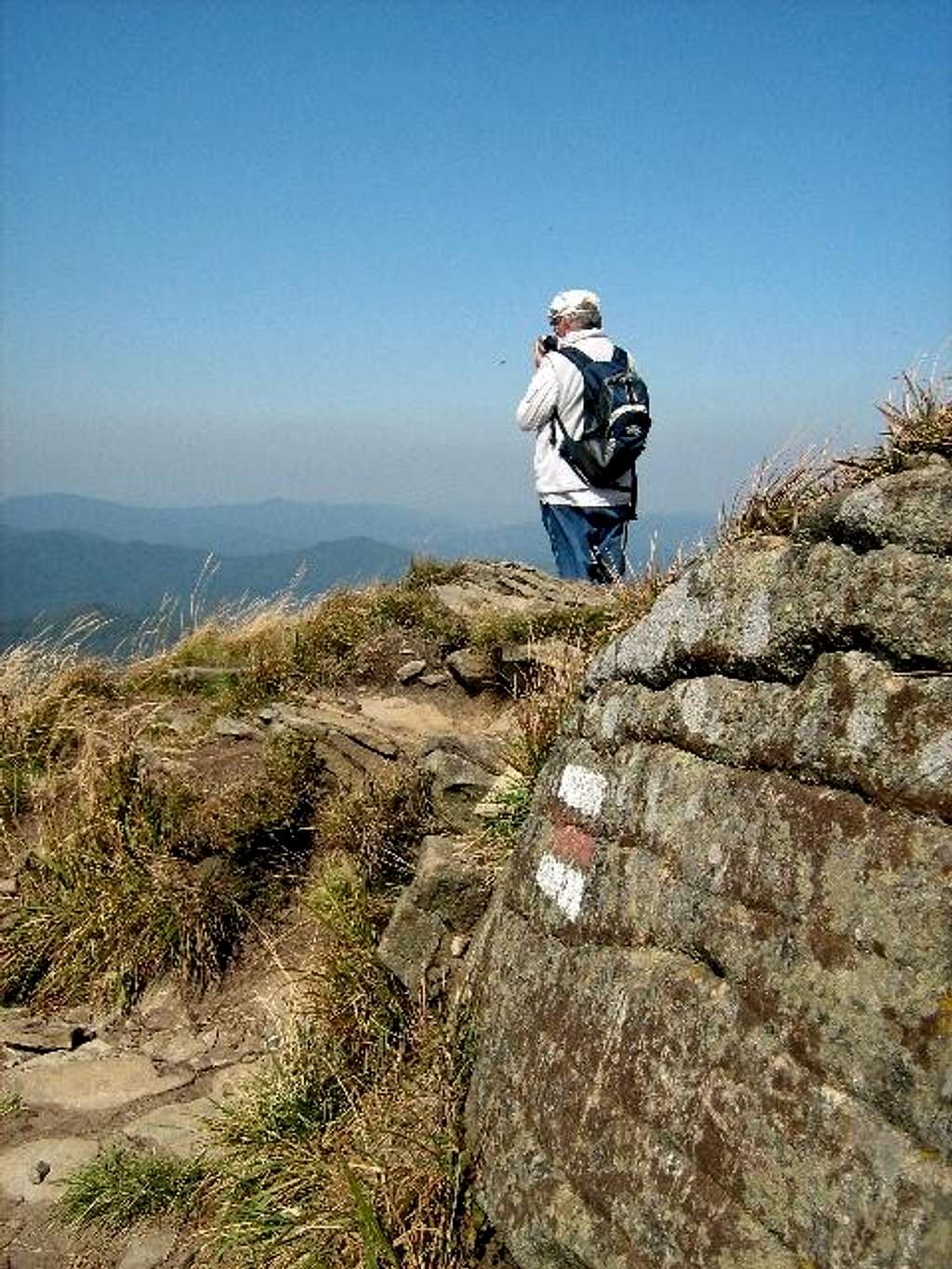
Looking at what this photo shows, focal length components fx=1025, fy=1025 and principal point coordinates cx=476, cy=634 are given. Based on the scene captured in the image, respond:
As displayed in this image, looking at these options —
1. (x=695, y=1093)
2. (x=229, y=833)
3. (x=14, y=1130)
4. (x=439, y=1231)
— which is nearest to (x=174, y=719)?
(x=229, y=833)

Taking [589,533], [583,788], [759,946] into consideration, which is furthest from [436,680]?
[759,946]

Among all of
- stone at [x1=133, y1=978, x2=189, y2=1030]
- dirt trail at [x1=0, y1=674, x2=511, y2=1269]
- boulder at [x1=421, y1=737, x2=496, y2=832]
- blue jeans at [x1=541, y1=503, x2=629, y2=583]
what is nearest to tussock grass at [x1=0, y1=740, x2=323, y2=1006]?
stone at [x1=133, y1=978, x2=189, y2=1030]

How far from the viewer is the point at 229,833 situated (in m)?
7.95

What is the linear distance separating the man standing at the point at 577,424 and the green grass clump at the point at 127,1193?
20.5 feet

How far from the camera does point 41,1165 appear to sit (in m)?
5.93

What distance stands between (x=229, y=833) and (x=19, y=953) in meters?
1.72

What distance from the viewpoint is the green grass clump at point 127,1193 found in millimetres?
5449

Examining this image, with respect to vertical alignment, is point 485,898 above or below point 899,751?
below

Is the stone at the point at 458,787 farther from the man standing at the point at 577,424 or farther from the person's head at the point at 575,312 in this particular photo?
the person's head at the point at 575,312

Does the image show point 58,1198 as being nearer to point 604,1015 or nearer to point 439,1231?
point 439,1231

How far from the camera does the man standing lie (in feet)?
33.2

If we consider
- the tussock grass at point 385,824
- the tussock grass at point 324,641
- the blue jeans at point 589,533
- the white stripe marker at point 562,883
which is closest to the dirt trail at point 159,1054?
the tussock grass at point 385,824

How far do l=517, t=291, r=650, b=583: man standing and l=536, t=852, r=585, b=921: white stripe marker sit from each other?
5.08m

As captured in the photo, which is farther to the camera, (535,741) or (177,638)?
(177,638)
